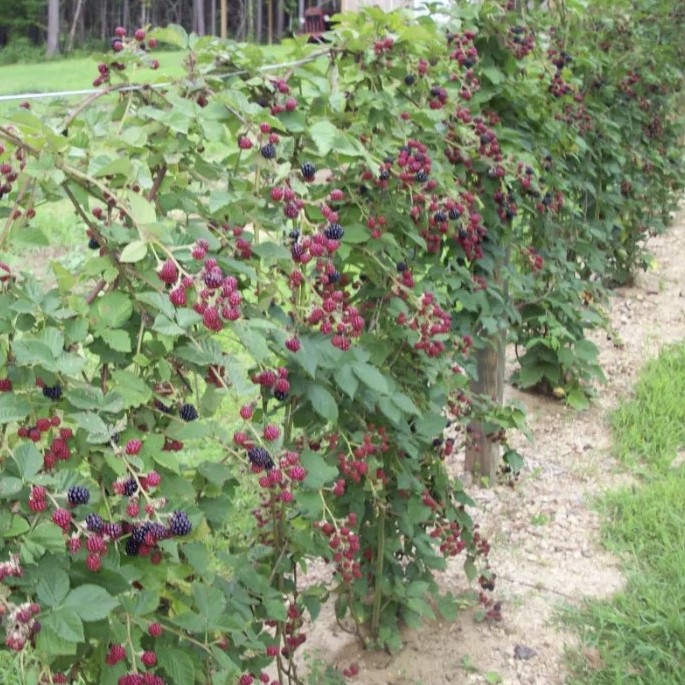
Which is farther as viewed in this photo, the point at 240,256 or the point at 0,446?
the point at 240,256

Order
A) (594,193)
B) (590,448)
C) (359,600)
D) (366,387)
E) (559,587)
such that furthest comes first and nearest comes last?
(594,193)
(590,448)
(559,587)
(359,600)
(366,387)

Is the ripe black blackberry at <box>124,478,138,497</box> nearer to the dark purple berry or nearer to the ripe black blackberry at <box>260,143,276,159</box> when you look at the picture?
the dark purple berry

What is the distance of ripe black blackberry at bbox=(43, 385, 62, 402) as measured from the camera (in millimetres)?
1086

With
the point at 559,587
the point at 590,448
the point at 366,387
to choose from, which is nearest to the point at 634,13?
the point at 590,448

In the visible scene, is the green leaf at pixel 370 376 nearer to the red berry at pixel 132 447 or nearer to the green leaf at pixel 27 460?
the red berry at pixel 132 447

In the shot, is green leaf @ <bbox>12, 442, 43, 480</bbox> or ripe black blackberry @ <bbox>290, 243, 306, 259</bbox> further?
ripe black blackberry @ <bbox>290, 243, 306, 259</bbox>

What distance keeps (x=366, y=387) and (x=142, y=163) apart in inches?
27.5

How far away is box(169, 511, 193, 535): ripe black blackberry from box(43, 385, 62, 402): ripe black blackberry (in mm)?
207

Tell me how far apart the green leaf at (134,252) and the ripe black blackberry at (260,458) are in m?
0.28

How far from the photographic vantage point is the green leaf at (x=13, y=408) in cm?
102

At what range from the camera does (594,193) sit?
3877 millimetres

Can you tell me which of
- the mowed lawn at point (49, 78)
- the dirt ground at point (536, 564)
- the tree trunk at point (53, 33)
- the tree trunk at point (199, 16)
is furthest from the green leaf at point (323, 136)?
the tree trunk at point (53, 33)

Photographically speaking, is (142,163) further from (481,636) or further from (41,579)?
(481,636)

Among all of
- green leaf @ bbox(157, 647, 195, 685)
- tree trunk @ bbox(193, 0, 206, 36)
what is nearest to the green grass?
green leaf @ bbox(157, 647, 195, 685)
